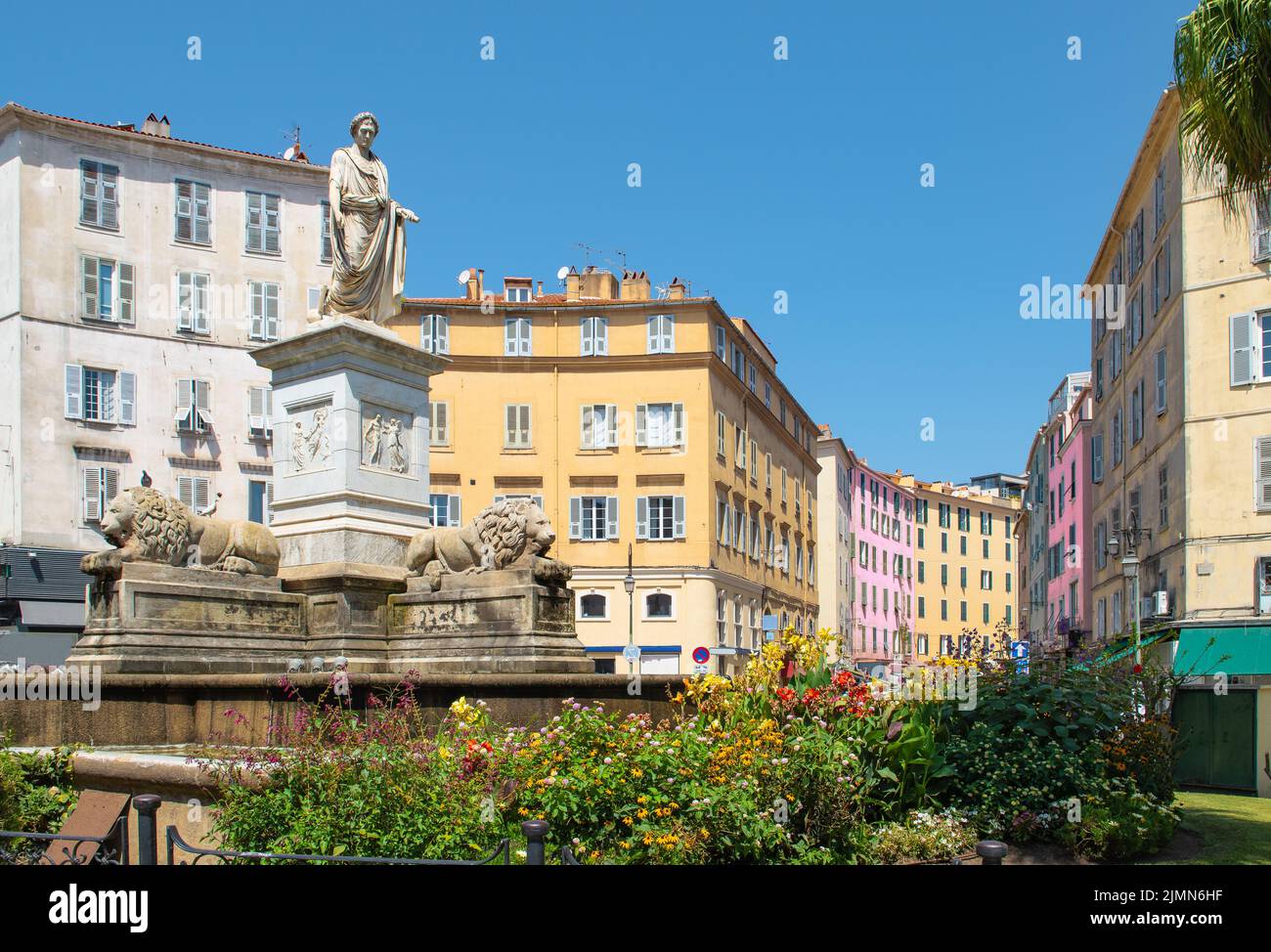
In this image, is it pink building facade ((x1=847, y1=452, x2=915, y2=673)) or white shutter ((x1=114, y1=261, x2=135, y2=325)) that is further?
pink building facade ((x1=847, y1=452, x2=915, y2=673))

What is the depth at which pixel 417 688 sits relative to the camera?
9.88 metres

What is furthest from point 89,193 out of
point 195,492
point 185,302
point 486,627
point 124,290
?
point 486,627

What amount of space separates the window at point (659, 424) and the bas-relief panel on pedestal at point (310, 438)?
36841 millimetres

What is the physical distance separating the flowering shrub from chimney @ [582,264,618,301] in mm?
45888

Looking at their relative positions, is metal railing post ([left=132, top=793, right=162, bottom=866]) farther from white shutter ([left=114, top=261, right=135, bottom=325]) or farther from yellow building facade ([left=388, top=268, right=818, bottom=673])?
yellow building facade ([left=388, top=268, right=818, bottom=673])

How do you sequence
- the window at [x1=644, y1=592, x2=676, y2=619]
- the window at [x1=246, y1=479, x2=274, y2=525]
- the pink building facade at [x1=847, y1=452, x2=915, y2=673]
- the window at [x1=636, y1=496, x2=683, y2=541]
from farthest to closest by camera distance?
the pink building facade at [x1=847, y1=452, x2=915, y2=673] < the window at [x1=636, y1=496, x2=683, y2=541] < the window at [x1=644, y1=592, x2=676, y2=619] < the window at [x1=246, y1=479, x2=274, y2=525]

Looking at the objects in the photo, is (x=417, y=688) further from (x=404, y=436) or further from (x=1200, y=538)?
(x=1200, y=538)

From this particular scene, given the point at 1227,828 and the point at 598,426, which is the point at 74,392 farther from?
the point at 1227,828

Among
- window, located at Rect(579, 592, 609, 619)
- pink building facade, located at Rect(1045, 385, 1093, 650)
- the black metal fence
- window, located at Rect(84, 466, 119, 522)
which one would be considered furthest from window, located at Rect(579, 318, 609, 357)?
the black metal fence

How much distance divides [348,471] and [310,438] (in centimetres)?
79

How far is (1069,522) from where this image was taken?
5469cm

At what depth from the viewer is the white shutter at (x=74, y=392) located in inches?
1452

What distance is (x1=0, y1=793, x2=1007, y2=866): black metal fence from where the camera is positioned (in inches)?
214
